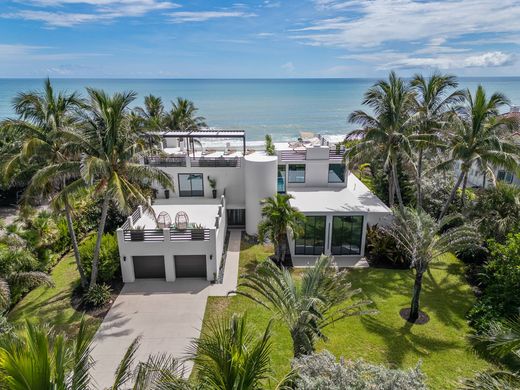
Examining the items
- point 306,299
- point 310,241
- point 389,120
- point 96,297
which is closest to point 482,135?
point 389,120

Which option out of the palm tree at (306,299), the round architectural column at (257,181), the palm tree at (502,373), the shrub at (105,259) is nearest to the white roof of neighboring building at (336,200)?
the round architectural column at (257,181)

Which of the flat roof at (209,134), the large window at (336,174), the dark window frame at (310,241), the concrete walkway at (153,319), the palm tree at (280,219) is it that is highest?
the flat roof at (209,134)

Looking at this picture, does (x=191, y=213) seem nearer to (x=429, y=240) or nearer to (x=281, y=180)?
(x=281, y=180)

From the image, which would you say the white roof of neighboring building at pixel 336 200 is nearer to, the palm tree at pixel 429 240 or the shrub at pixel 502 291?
the palm tree at pixel 429 240

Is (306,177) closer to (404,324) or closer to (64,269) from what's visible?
(404,324)

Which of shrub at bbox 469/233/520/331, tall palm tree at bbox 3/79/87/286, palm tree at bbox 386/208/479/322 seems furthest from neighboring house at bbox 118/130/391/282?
shrub at bbox 469/233/520/331

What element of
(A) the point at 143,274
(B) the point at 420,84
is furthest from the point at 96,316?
(B) the point at 420,84
